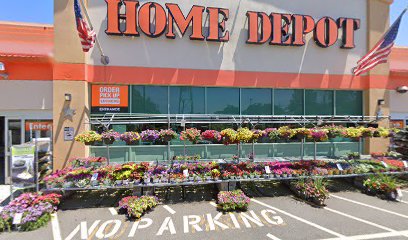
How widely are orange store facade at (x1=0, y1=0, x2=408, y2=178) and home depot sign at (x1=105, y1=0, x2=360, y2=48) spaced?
0.16ft

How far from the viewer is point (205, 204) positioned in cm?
707

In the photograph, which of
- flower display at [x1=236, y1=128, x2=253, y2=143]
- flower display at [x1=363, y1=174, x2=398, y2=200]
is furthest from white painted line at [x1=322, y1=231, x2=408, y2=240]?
flower display at [x1=236, y1=128, x2=253, y2=143]

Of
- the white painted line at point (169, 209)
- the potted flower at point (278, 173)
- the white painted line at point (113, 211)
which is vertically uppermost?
the potted flower at point (278, 173)

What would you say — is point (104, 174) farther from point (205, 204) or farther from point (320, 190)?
point (320, 190)

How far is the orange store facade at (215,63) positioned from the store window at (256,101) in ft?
0.17

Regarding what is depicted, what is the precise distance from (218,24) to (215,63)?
1.92 metres

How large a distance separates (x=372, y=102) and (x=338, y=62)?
2906 mm

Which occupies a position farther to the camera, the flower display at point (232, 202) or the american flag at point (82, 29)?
the american flag at point (82, 29)

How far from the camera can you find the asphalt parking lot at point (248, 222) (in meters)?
5.35

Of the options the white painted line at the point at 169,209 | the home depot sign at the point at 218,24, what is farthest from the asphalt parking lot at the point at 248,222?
the home depot sign at the point at 218,24

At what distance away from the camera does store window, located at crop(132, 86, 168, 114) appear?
11.1m

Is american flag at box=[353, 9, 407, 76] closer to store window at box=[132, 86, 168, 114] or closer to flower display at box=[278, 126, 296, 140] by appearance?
flower display at box=[278, 126, 296, 140]

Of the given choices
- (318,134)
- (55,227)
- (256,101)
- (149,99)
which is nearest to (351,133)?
(318,134)

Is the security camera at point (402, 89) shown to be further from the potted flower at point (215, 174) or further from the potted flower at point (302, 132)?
the potted flower at point (215, 174)
